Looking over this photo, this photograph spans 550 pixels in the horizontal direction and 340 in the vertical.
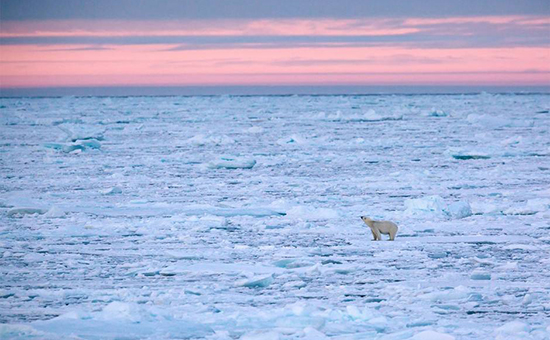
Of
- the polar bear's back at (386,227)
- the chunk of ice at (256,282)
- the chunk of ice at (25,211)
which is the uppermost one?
the chunk of ice at (25,211)

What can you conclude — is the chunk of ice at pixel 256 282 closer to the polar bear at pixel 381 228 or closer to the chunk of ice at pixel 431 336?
the chunk of ice at pixel 431 336

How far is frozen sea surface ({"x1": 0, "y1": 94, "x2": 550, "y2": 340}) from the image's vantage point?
12.9ft

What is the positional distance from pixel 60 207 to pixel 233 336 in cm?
439

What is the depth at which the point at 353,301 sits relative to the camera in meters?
4.30

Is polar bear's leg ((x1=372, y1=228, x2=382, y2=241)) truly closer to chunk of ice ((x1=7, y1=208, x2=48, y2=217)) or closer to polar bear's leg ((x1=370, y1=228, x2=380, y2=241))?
polar bear's leg ((x1=370, y1=228, x2=380, y2=241))

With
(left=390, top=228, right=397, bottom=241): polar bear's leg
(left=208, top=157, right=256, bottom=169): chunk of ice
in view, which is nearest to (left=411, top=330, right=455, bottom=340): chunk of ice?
(left=390, top=228, right=397, bottom=241): polar bear's leg

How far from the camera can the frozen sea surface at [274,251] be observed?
155 inches

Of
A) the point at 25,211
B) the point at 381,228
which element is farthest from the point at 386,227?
the point at 25,211

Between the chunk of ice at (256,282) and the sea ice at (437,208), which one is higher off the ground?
the sea ice at (437,208)

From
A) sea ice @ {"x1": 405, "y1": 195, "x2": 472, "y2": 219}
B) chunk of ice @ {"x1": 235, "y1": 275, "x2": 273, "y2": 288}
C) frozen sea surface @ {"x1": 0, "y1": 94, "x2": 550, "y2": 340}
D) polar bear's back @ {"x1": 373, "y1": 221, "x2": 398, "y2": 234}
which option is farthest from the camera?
sea ice @ {"x1": 405, "y1": 195, "x2": 472, "y2": 219}

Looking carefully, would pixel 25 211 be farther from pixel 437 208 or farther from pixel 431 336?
pixel 431 336

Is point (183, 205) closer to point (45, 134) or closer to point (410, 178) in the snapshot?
point (410, 178)

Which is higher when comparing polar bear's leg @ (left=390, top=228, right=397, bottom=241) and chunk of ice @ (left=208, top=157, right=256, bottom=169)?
Result: chunk of ice @ (left=208, top=157, right=256, bottom=169)

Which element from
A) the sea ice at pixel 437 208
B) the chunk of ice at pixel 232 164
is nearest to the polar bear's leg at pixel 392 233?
the sea ice at pixel 437 208
